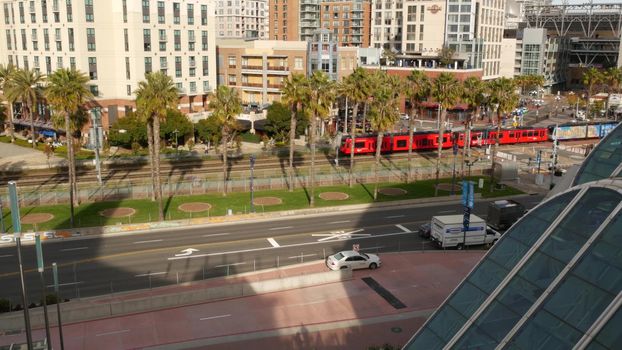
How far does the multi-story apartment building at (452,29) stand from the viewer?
505ft

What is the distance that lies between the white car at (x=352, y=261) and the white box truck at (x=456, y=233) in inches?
321

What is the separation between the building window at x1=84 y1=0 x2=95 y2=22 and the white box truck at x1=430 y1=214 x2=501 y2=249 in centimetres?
7165

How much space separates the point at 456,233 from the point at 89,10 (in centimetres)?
7471

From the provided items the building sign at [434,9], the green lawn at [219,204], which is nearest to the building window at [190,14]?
the green lawn at [219,204]

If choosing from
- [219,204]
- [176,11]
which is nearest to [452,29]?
[176,11]

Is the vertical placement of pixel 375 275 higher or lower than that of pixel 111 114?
lower

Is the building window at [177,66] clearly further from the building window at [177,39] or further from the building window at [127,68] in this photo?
the building window at [127,68]

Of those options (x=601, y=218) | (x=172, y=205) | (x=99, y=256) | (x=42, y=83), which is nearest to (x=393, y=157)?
(x=172, y=205)

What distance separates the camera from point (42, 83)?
103375 mm

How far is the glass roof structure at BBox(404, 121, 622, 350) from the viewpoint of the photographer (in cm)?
1842

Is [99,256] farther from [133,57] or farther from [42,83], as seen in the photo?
[42,83]

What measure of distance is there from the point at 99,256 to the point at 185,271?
847 centimetres

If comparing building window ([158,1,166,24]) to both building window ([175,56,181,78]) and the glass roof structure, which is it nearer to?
A: building window ([175,56,181,78])

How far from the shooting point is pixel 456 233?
1996 inches
